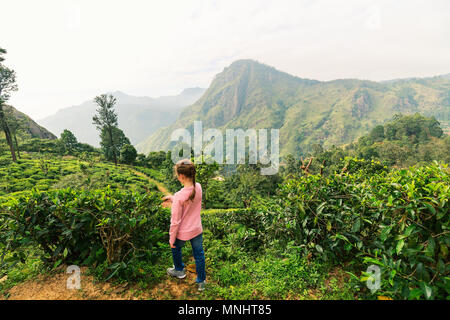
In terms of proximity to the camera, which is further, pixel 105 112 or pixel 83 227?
pixel 105 112

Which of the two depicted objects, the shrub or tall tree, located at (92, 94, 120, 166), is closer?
the shrub

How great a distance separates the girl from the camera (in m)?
2.55

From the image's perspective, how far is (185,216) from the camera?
104 inches

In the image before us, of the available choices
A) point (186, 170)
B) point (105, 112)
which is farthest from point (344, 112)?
point (186, 170)

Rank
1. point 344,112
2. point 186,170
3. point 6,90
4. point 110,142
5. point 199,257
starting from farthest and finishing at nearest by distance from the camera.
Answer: point 344,112
point 110,142
point 6,90
point 199,257
point 186,170

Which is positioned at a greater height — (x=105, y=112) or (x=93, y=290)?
(x=105, y=112)

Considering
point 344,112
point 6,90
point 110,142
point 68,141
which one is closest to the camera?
point 6,90

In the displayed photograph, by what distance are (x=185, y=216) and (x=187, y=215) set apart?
0.03 m

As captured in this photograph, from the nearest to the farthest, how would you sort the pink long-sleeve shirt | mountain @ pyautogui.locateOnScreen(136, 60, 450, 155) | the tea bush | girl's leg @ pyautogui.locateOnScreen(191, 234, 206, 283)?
1. the tea bush
2. the pink long-sleeve shirt
3. girl's leg @ pyautogui.locateOnScreen(191, 234, 206, 283)
4. mountain @ pyautogui.locateOnScreen(136, 60, 450, 155)

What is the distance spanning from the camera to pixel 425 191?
2.29 metres
